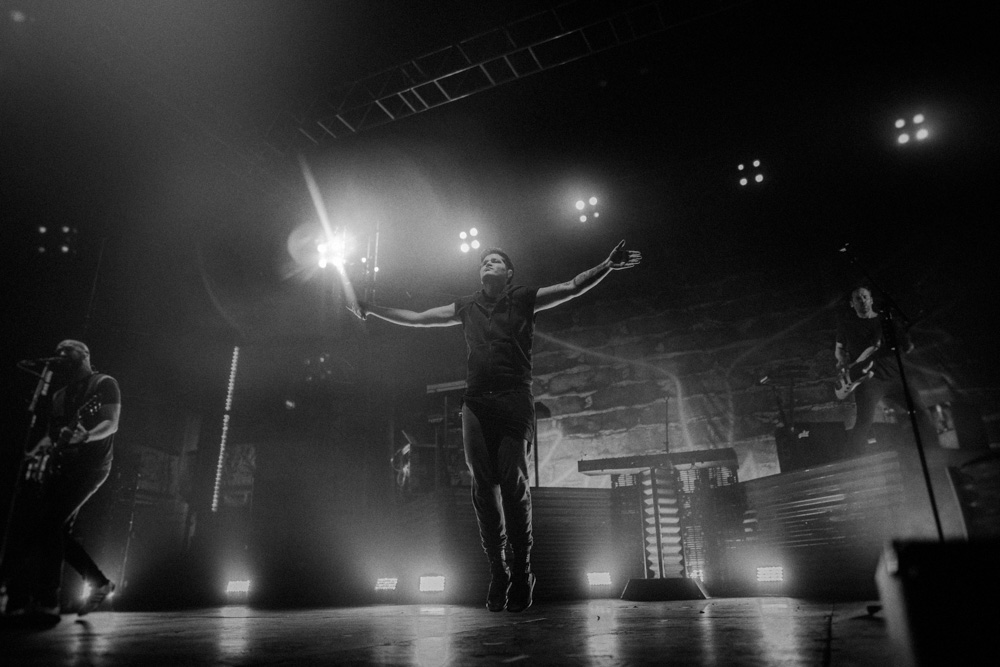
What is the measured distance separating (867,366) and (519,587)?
422cm

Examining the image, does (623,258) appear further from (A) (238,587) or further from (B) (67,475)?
(A) (238,587)

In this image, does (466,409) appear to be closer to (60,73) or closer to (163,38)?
(163,38)

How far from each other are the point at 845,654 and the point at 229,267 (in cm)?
1053

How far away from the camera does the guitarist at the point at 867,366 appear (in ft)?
16.9

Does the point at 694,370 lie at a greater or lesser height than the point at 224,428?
greater

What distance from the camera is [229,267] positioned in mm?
9859

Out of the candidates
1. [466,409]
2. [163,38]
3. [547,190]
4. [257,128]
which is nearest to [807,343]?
[547,190]

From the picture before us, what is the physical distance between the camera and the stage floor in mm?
1399

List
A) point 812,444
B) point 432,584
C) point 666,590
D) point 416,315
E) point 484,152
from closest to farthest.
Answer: point 416,315, point 666,590, point 432,584, point 812,444, point 484,152

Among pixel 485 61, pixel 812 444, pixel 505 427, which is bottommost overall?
pixel 505 427

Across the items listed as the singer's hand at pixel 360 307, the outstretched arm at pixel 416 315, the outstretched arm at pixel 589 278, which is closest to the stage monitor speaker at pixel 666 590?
the outstretched arm at pixel 589 278

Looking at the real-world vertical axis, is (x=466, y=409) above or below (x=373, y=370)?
below

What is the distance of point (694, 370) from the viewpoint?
745 cm

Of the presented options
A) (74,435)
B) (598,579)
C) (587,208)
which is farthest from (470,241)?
(74,435)
